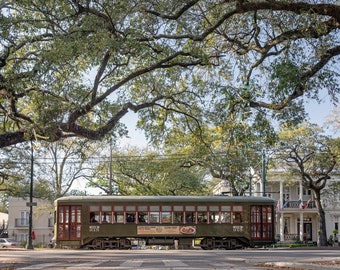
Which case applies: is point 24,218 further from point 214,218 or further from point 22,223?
point 214,218

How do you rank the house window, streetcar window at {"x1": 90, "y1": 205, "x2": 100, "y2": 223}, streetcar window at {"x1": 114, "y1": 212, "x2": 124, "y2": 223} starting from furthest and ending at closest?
the house window, streetcar window at {"x1": 114, "y1": 212, "x2": 124, "y2": 223}, streetcar window at {"x1": 90, "y1": 205, "x2": 100, "y2": 223}

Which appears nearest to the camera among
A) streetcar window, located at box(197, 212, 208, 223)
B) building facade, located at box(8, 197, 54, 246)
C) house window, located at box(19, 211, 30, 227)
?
streetcar window, located at box(197, 212, 208, 223)

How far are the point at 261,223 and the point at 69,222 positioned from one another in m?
10.7

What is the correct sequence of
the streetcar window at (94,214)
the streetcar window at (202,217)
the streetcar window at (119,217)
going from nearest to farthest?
the streetcar window at (94,214)
the streetcar window at (119,217)
the streetcar window at (202,217)

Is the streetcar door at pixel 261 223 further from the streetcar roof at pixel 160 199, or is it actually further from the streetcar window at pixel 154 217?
the streetcar window at pixel 154 217

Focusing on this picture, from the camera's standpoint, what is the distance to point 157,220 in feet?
101

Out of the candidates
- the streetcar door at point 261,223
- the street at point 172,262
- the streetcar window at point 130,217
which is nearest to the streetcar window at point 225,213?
the streetcar door at point 261,223

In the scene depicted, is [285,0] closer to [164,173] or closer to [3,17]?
[3,17]

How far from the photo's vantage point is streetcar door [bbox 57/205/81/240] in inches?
1209

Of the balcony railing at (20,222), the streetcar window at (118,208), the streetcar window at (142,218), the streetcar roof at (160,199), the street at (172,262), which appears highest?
the streetcar roof at (160,199)

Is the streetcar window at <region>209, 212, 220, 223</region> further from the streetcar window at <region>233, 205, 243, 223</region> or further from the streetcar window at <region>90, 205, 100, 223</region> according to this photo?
the streetcar window at <region>90, 205, 100, 223</region>

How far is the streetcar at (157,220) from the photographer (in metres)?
30.7

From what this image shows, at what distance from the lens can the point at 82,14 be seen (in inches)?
654

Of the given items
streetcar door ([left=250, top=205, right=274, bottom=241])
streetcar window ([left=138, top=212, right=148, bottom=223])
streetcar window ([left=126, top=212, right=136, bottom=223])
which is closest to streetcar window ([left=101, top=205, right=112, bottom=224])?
streetcar window ([left=126, top=212, right=136, bottom=223])
